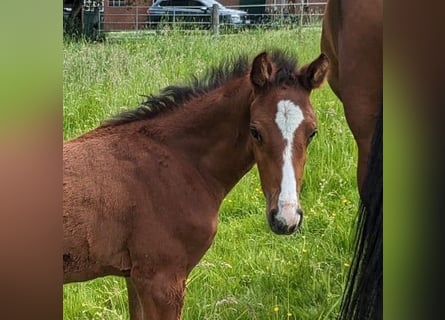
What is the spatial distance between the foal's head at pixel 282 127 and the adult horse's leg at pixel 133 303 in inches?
18.2

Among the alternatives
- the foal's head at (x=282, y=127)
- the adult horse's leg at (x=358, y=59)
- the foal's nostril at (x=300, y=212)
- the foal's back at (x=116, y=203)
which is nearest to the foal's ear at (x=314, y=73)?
the foal's head at (x=282, y=127)

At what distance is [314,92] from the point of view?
2354mm

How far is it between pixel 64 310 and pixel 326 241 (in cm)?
85

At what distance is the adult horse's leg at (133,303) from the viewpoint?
2.34m

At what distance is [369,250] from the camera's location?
8.36ft

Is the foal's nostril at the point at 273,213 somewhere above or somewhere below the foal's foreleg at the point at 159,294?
above

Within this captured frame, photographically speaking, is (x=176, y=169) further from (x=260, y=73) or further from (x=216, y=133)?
(x=260, y=73)

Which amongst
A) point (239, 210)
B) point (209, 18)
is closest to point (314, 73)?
point (209, 18)

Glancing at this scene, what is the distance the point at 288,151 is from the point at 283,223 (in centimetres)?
23

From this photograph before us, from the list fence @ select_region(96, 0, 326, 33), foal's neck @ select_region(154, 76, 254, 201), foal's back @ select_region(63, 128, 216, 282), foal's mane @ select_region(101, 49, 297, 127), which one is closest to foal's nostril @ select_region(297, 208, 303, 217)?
foal's neck @ select_region(154, 76, 254, 201)

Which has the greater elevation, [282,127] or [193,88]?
[193,88]

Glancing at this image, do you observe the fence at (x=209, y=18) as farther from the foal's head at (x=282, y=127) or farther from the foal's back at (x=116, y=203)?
the foal's back at (x=116, y=203)
